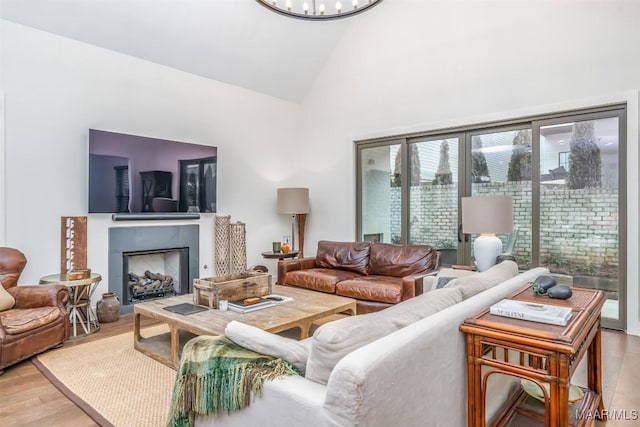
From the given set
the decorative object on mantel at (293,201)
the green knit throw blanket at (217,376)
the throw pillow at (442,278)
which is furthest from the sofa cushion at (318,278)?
the green knit throw blanket at (217,376)

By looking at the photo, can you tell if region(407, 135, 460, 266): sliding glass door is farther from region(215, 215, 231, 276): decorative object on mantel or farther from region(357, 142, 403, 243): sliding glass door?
region(215, 215, 231, 276): decorative object on mantel

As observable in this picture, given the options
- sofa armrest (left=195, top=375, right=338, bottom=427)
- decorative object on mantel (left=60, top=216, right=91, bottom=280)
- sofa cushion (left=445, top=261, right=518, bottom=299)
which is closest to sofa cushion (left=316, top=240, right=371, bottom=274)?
sofa cushion (left=445, top=261, right=518, bottom=299)

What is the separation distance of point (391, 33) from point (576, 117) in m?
A: 2.63

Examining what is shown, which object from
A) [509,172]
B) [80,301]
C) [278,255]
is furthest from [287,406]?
[278,255]

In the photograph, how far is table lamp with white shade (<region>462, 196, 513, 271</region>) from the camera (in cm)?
321

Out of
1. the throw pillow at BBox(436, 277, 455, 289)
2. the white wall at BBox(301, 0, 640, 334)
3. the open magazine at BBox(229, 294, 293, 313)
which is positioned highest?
the white wall at BBox(301, 0, 640, 334)

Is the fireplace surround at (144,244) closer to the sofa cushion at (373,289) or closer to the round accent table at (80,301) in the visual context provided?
the round accent table at (80,301)

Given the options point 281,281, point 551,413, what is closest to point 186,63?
point 281,281

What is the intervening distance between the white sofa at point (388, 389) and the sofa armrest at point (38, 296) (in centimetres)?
232

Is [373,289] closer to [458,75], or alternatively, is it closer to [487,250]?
[487,250]

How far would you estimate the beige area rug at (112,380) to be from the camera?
2.16m

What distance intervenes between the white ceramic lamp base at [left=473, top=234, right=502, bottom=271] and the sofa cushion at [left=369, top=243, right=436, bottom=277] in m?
0.78

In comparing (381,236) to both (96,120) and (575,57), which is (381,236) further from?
(96,120)

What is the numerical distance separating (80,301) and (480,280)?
12.1 ft
